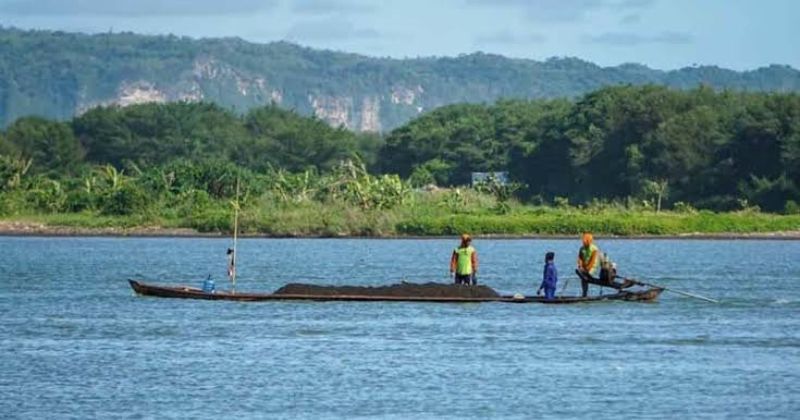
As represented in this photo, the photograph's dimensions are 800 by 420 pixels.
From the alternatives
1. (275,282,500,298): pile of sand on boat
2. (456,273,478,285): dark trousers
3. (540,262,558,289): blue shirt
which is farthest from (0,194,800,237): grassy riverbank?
(540,262,558,289): blue shirt

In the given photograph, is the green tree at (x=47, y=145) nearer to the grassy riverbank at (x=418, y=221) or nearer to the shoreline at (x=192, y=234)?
the shoreline at (x=192, y=234)

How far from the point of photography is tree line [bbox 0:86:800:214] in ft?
334

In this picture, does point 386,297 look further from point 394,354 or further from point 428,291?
point 394,354

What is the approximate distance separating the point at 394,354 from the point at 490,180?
71.8m

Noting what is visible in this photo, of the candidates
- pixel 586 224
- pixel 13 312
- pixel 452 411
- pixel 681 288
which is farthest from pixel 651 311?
pixel 586 224

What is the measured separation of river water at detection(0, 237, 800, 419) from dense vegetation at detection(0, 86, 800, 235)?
112 feet

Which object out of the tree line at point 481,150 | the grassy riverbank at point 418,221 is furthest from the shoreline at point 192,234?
the tree line at point 481,150

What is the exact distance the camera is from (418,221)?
93.1m

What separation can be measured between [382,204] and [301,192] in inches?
248

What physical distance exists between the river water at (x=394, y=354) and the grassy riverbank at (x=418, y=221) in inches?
1288

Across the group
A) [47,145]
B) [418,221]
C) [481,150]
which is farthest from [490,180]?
[47,145]

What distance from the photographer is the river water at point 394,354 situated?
95.3ft

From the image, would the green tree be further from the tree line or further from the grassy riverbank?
the grassy riverbank

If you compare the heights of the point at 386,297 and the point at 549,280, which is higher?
the point at 549,280
